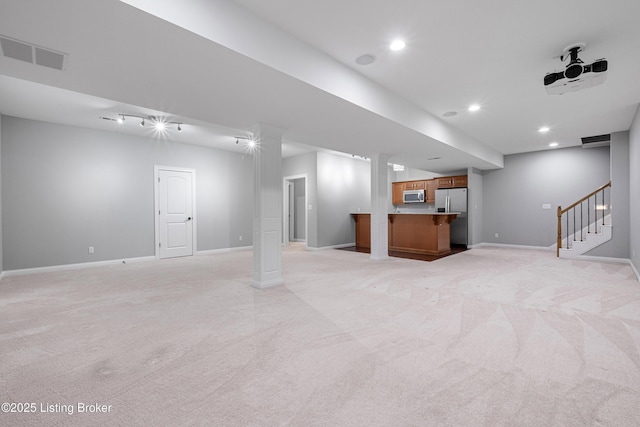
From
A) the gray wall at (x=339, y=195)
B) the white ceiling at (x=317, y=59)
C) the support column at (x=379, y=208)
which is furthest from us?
the gray wall at (x=339, y=195)

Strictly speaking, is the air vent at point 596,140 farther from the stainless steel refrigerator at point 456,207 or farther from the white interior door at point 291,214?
the white interior door at point 291,214

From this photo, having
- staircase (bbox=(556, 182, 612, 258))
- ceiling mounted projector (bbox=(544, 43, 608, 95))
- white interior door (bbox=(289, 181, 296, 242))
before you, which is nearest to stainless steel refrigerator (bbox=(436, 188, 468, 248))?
staircase (bbox=(556, 182, 612, 258))

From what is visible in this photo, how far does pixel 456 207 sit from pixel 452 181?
0.99 metres

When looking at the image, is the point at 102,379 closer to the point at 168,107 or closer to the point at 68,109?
the point at 168,107

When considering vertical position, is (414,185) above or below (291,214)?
above

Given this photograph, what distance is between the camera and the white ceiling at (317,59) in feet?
6.98

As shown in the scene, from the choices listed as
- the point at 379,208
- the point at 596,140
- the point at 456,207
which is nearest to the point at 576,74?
the point at 379,208

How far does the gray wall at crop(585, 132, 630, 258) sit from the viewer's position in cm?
610

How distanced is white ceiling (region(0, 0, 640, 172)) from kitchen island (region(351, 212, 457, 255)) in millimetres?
3272

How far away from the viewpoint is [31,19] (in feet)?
6.34

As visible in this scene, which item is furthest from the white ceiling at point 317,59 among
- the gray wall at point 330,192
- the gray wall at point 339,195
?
the gray wall at point 339,195

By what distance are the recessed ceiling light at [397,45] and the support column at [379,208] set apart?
12.5ft

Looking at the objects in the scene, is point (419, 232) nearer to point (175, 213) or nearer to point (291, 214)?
point (291, 214)

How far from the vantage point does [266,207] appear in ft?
14.1
